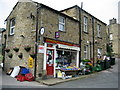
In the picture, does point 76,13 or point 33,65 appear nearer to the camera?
point 33,65

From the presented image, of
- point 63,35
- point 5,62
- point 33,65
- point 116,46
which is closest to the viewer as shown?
point 33,65

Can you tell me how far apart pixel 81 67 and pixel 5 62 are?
25.8 ft

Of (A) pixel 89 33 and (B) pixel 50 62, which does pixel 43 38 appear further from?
(A) pixel 89 33

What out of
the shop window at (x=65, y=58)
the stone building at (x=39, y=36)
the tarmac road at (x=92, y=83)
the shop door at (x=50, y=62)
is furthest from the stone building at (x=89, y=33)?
the shop door at (x=50, y=62)

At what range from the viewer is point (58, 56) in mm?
11367

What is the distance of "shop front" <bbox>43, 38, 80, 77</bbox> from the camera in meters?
9.93

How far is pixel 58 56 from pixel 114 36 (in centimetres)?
2704

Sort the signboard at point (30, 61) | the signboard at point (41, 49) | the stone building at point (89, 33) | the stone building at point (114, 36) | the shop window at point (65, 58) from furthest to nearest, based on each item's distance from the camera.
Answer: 1. the stone building at point (114, 36)
2. the stone building at point (89, 33)
3. the shop window at point (65, 58)
4. the signboard at point (30, 61)
5. the signboard at point (41, 49)

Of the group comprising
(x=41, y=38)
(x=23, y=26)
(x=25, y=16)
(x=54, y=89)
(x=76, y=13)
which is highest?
(x=76, y=13)

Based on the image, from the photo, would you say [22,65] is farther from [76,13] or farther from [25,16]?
[76,13]

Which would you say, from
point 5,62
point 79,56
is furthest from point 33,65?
point 79,56

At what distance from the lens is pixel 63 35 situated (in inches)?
456

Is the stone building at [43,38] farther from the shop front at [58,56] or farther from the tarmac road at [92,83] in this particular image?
the tarmac road at [92,83]

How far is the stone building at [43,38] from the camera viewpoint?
375 inches
